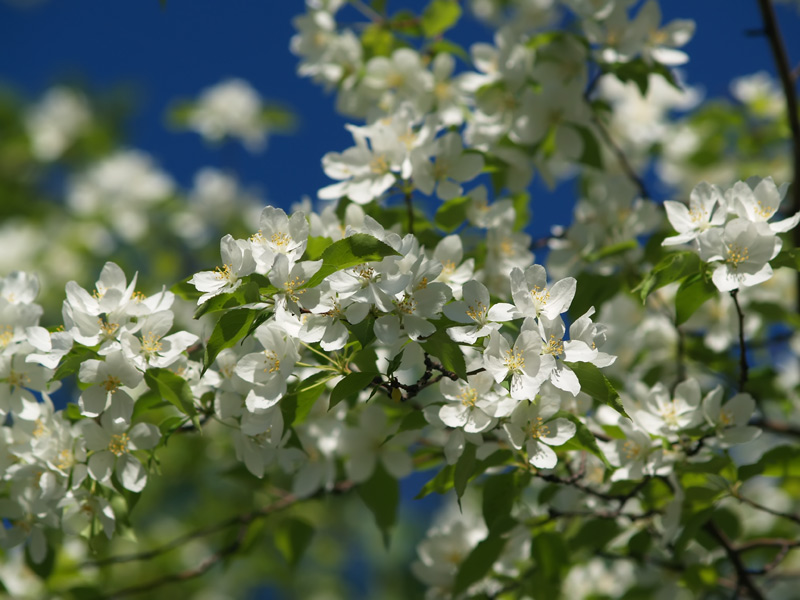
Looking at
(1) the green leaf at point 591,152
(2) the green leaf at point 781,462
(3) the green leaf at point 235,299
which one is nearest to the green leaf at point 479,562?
(2) the green leaf at point 781,462

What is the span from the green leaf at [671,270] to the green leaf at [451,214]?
62cm

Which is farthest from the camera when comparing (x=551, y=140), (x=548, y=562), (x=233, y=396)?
(x=551, y=140)

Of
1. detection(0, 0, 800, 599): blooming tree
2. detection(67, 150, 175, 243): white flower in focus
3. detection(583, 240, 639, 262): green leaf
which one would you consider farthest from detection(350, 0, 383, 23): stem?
detection(67, 150, 175, 243): white flower in focus

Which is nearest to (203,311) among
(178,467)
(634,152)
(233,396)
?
(233,396)

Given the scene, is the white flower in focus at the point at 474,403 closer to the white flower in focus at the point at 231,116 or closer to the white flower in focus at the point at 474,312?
the white flower in focus at the point at 474,312

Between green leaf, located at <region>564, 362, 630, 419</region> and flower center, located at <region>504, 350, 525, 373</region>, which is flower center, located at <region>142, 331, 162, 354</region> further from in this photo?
green leaf, located at <region>564, 362, 630, 419</region>

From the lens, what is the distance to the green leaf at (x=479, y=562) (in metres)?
2.05

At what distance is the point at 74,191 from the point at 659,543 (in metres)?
6.12

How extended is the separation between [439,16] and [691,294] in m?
1.51

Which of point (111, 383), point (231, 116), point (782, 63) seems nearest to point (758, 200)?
point (782, 63)

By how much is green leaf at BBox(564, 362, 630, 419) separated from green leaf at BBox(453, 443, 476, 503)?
29 centimetres

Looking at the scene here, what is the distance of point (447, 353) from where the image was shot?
1609mm

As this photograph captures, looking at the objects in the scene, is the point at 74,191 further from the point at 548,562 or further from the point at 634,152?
the point at 548,562

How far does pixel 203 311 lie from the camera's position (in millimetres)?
1617
